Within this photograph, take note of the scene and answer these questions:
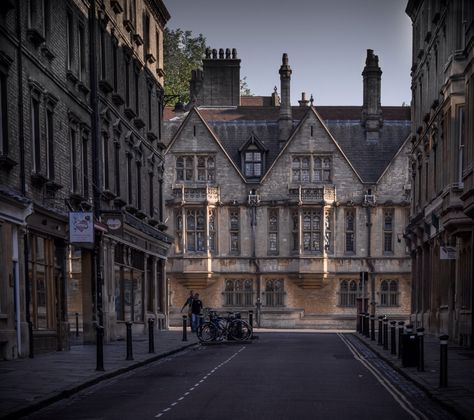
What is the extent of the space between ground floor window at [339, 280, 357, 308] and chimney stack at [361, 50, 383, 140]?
29.9 feet

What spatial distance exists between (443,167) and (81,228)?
50.6ft

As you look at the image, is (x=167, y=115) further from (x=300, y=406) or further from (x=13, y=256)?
(x=300, y=406)

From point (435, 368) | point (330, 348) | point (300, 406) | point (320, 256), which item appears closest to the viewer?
point (300, 406)

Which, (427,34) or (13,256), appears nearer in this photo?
(13,256)

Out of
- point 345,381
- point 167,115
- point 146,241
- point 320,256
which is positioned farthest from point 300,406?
point 167,115

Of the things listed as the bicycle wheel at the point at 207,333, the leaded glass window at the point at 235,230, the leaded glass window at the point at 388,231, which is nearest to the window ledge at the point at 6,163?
the bicycle wheel at the point at 207,333

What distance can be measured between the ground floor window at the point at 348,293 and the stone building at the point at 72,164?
17884 millimetres

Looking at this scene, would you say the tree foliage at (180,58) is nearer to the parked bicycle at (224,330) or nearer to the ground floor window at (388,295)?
the ground floor window at (388,295)

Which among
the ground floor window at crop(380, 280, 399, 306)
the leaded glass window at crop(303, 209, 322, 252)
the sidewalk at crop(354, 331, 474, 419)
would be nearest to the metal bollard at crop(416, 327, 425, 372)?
the sidewalk at crop(354, 331, 474, 419)

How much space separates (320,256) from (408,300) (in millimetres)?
5716

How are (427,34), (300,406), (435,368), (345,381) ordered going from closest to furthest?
(300,406)
(345,381)
(435,368)
(427,34)

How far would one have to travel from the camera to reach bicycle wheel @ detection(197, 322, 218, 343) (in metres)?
34.9

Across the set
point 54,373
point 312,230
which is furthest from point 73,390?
point 312,230

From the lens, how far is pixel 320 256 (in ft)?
199
